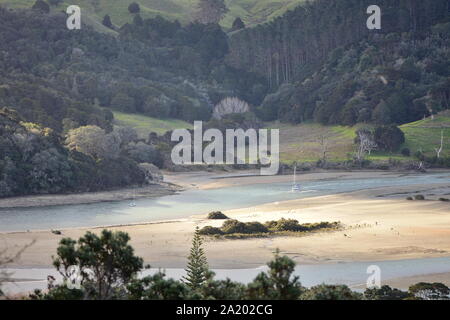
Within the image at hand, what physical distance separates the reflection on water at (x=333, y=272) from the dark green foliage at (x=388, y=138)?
45611 mm

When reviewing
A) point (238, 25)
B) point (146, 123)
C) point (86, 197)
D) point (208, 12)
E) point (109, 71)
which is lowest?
point (86, 197)

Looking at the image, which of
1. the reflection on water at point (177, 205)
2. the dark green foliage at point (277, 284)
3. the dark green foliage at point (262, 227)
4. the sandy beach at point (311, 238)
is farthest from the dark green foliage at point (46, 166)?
the dark green foliage at point (277, 284)

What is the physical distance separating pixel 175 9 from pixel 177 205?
101 metres

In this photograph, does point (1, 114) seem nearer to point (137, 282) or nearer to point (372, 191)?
point (372, 191)

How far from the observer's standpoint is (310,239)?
32.3 meters

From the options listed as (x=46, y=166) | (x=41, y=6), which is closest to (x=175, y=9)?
(x=41, y=6)

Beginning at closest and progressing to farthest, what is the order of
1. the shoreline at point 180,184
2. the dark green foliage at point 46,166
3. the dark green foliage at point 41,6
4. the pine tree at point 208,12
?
the shoreline at point 180,184, the dark green foliage at point 46,166, the dark green foliage at point 41,6, the pine tree at point 208,12

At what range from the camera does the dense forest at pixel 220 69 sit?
74.1 metres

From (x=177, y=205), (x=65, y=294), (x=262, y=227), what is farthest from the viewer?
(x=177, y=205)

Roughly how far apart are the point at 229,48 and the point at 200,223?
291ft

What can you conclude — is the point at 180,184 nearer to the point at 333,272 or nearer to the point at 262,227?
the point at 262,227

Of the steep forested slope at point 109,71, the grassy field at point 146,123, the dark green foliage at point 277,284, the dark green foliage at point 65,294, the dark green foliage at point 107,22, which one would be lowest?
the dark green foliage at point 65,294

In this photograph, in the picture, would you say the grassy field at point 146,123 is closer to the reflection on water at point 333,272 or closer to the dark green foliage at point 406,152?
the dark green foliage at point 406,152
